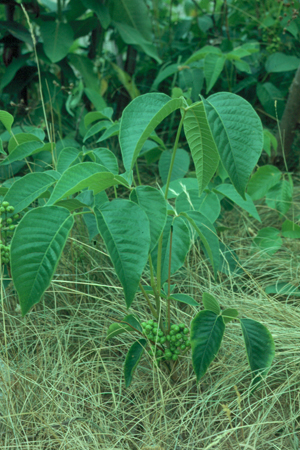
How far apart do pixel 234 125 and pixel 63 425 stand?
737 mm

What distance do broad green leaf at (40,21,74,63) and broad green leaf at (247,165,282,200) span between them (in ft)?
3.43

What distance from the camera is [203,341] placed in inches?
32.5

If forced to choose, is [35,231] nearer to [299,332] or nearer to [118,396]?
[118,396]

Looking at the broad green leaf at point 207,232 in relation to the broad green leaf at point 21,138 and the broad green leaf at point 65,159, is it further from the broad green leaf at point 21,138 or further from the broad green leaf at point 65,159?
the broad green leaf at point 21,138

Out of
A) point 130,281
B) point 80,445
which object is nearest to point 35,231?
point 130,281

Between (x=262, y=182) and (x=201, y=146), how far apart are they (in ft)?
2.73

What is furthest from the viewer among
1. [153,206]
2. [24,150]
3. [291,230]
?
[291,230]

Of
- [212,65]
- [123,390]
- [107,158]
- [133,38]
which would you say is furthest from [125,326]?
[133,38]

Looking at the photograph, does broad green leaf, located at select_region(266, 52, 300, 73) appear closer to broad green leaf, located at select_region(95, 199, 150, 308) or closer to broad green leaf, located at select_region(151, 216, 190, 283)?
broad green leaf, located at select_region(151, 216, 190, 283)

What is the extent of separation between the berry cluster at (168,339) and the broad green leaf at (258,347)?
5.9 inches

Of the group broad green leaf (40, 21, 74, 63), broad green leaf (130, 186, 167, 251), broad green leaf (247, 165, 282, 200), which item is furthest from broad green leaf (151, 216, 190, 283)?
broad green leaf (40, 21, 74, 63)

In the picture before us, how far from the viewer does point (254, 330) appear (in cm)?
84

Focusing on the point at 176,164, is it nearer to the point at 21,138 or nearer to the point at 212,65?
the point at 212,65

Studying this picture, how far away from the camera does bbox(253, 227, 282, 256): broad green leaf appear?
1.38m
